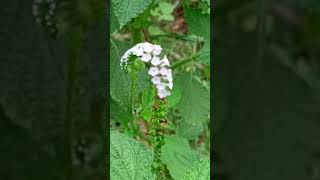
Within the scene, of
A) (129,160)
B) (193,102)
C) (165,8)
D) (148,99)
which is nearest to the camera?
(129,160)

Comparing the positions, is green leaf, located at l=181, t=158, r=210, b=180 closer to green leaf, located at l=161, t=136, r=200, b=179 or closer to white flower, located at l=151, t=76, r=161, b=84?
white flower, located at l=151, t=76, r=161, b=84

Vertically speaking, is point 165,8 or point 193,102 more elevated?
point 165,8
